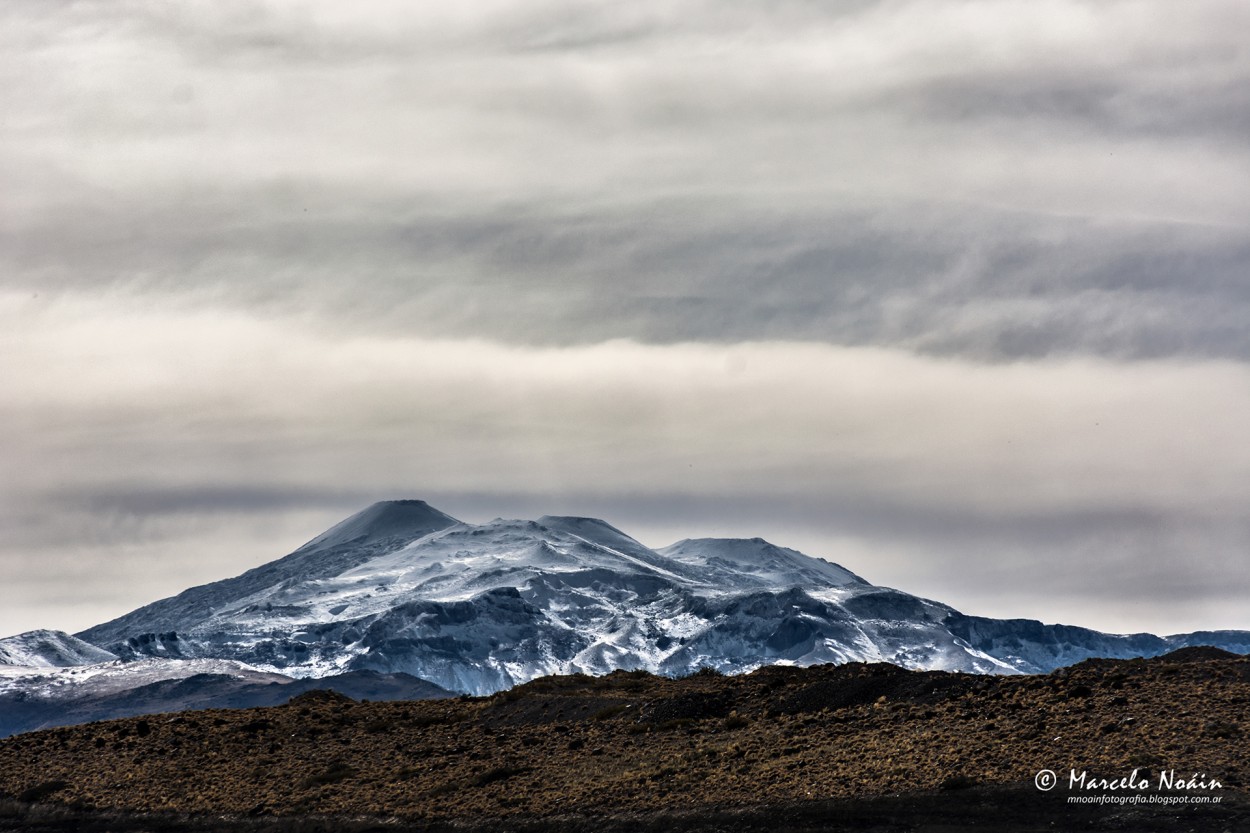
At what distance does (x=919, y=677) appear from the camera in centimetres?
6794

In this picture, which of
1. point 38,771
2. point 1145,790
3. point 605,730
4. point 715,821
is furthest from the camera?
point 38,771

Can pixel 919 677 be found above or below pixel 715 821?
above

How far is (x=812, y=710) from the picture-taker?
219 ft

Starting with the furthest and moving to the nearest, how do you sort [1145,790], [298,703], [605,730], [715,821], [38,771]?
[298,703] < [38,771] < [605,730] < [715,821] < [1145,790]

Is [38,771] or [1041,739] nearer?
[1041,739]

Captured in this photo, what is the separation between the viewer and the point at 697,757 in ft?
203

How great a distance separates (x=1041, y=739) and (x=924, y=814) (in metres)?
6.86

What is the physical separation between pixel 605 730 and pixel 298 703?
23.5 metres

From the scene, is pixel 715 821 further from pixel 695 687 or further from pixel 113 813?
pixel 113 813

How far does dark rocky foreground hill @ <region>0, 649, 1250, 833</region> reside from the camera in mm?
51781

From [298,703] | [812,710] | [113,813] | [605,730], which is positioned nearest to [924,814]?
[812,710]

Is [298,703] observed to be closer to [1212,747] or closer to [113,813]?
[113,813]

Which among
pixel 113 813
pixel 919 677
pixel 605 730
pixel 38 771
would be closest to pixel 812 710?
pixel 919 677

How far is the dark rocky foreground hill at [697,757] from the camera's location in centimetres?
5178
